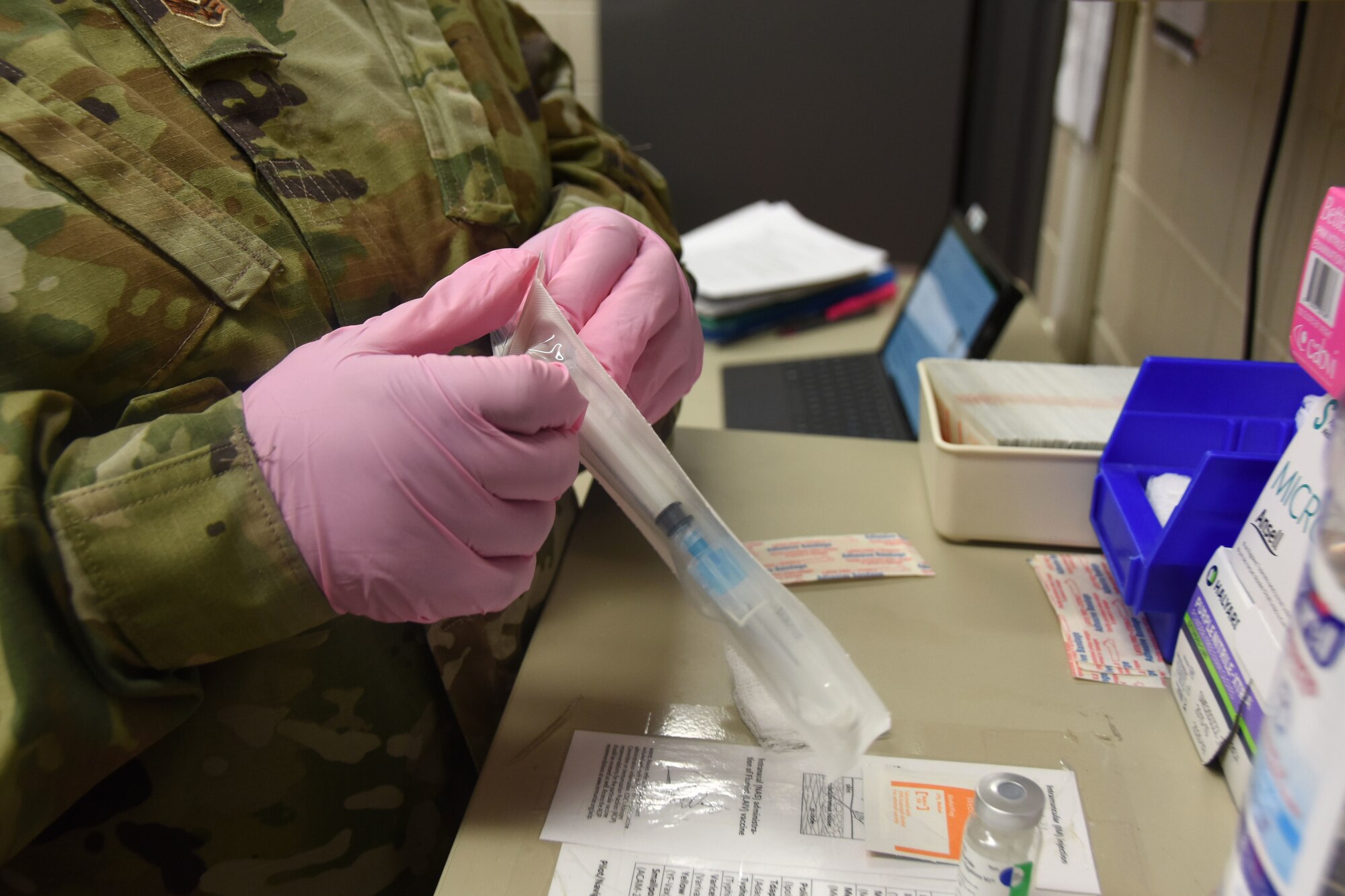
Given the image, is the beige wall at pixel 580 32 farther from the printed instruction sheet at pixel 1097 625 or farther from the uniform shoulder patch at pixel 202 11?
the printed instruction sheet at pixel 1097 625

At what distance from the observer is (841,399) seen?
1.32m

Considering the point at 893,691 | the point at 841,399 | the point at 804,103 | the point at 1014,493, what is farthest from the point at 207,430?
the point at 804,103

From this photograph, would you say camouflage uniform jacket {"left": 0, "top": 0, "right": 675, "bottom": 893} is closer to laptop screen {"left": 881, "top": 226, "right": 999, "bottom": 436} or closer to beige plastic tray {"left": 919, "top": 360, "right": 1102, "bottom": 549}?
beige plastic tray {"left": 919, "top": 360, "right": 1102, "bottom": 549}

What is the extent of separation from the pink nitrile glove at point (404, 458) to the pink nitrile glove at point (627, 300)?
12 centimetres

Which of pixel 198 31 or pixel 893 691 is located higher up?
pixel 198 31

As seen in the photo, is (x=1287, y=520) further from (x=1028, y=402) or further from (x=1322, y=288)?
(x=1028, y=402)

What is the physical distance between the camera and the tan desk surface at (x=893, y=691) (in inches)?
22.1

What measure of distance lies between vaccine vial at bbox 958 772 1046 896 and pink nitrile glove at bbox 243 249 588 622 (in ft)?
0.99

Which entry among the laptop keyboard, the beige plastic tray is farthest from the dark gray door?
the beige plastic tray

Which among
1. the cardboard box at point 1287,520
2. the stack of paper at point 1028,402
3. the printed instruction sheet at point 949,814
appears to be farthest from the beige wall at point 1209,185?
the printed instruction sheet at point 949,814

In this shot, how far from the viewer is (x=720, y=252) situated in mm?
1709

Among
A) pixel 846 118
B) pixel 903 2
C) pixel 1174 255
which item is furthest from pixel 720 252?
pixel 1174 255

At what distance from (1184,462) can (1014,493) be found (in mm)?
131

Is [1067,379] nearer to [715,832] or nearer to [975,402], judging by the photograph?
[975,402]
